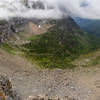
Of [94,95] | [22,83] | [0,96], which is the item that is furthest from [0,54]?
[0,96]

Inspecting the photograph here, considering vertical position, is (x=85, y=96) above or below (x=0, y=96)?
below

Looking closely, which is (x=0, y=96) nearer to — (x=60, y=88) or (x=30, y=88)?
(x=30, y=88)

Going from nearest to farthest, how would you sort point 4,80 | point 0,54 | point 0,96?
1. point 0,96
2. point 4,80
3. point 0,54

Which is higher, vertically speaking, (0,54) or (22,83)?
(0,54)

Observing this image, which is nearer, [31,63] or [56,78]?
[56,78]

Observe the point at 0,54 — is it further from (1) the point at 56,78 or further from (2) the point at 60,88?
(2) the point at 60,88

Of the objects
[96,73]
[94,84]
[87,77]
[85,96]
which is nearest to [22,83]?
[85,96]

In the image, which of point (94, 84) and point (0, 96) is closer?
point (0, 96)

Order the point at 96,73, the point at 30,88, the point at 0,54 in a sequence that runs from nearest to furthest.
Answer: the point at 30,88
the point at 0,54
the point at 96,73

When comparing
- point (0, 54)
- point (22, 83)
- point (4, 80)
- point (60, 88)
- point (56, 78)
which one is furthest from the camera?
point (0, 54)
